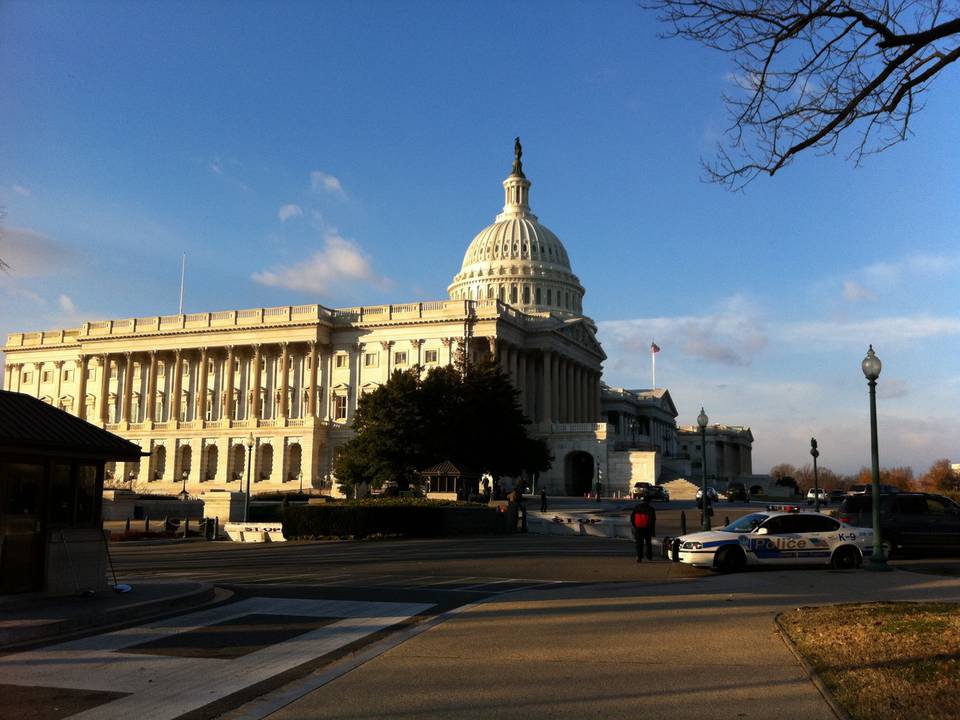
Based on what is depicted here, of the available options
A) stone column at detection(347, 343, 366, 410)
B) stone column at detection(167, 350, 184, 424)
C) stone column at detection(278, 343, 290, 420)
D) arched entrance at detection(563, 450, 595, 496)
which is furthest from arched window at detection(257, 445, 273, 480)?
arched entrance at detection(563, 450, 595, 496)

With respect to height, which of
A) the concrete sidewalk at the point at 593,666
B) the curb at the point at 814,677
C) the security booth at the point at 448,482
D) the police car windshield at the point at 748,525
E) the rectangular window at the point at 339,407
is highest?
the rectangular window at the point at 339,407

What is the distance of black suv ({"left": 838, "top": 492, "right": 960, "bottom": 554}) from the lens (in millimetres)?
25391

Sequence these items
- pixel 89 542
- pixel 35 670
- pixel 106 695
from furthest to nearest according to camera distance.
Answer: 1. pixel 89 542
2. pixel 35 670
3. pixel 106 695

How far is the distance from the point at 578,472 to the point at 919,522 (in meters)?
79.7

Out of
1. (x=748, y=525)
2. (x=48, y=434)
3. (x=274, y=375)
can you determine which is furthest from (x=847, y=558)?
(x=274, y=375)

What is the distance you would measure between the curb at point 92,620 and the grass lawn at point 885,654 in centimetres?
1007

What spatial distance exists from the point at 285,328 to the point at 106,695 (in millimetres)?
97118

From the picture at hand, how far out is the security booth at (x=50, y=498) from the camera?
48.5 ft

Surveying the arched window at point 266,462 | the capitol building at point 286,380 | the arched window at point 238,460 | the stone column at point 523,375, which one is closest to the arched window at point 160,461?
the capitol building at point 286,380

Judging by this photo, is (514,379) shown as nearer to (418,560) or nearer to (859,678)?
(418,560)

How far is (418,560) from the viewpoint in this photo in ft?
87.4

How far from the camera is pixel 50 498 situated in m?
15.6

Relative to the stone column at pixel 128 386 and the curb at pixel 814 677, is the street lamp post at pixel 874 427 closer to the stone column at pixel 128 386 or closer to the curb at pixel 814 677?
the curb at pixel 814 677

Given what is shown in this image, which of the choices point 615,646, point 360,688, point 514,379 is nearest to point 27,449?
point 360,688
